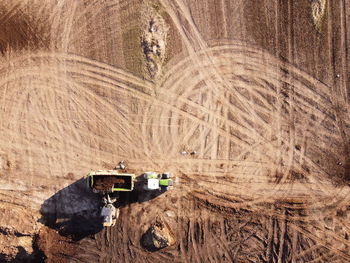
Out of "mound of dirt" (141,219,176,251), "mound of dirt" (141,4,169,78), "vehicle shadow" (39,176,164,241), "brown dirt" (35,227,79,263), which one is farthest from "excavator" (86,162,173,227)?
"mound of dirt" (141,4,169,78)

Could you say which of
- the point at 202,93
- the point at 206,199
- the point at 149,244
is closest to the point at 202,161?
the point at 206,199

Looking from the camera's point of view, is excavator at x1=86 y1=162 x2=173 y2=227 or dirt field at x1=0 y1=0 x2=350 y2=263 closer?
excavator at x1=86 y1=162 x2=173 y2=227

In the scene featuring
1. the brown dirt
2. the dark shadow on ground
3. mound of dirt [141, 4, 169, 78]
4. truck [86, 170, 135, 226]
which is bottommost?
the brown dirt

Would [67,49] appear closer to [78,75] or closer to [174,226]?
[78,75]

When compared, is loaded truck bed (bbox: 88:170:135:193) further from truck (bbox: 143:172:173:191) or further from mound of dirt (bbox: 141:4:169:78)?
mound of dirt (bbox: 141:4:169:78)

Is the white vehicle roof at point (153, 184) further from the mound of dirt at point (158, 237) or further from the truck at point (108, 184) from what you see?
the mound of dirt at point (158, 237)

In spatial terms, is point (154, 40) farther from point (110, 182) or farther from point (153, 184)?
point (110, 182)
